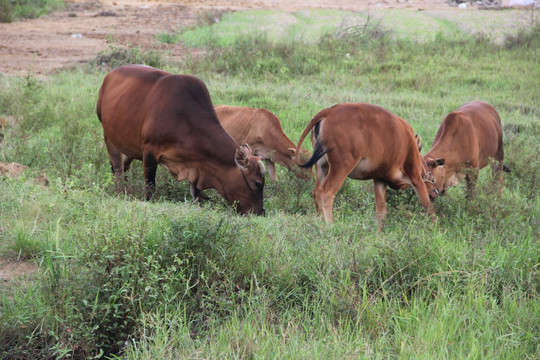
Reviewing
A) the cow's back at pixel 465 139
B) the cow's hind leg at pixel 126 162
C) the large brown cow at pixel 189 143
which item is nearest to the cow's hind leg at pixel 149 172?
the large brown cow at pixel 189 143

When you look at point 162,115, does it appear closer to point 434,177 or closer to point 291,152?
point 291,152

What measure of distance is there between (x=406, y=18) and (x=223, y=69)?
9.44m

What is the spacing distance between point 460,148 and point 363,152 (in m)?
1.94

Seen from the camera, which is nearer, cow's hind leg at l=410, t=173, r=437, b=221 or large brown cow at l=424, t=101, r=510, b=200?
cow's hind leg at l=410, t=173, r=437, b=221

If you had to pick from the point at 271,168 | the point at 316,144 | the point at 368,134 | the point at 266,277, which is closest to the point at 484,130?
the point at 368,134

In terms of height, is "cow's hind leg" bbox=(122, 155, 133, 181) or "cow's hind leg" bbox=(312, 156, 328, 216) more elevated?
"cow's hind leg" bbox=(312, 156, 328, 216)

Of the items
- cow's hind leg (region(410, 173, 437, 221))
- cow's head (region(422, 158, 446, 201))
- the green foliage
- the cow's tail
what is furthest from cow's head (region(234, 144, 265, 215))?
the green foliage

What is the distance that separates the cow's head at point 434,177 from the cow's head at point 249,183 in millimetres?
1745

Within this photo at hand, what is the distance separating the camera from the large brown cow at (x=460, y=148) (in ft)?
24.0

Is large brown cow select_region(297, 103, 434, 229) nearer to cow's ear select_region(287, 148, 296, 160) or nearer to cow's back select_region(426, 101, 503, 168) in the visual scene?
cow's back select_region(426, 101, 503, 168)

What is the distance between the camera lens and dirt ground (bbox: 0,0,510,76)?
1491 cm

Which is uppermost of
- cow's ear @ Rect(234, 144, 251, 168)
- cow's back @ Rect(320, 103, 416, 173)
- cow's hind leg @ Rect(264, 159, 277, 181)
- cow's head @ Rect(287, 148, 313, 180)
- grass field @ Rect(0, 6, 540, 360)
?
cow's back @ Rect(320, 103, 416, 173)

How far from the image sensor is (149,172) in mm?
6625

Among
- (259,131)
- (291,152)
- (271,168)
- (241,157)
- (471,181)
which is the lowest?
(271,168)
